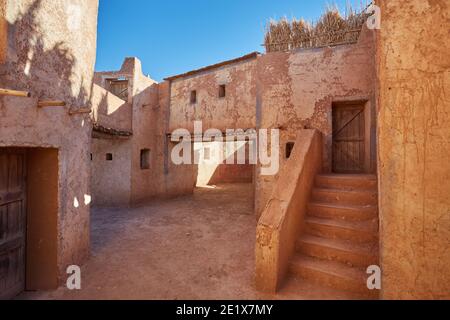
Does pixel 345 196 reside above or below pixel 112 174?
below

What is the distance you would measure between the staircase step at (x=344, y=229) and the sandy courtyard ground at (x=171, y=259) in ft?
3.28

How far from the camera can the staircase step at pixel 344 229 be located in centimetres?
354

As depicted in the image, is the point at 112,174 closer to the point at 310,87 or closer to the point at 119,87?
the point at 119,87

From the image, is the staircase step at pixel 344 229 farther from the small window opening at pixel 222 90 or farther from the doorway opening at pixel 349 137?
the small window opening at pixel 222 90

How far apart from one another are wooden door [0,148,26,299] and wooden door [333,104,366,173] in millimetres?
7359

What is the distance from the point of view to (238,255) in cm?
463

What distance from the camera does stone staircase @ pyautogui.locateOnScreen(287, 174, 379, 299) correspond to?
10.6 feet

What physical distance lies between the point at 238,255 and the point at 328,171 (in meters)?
3.56

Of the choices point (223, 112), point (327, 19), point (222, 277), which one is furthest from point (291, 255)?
point (327, 19)

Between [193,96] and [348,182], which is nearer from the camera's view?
[348,182]

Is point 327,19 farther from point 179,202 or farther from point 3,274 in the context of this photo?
point 3,274

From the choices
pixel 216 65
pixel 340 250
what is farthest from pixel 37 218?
pixel 216 65

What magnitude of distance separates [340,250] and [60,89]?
5.48 m

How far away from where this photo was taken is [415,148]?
7.13 ft
